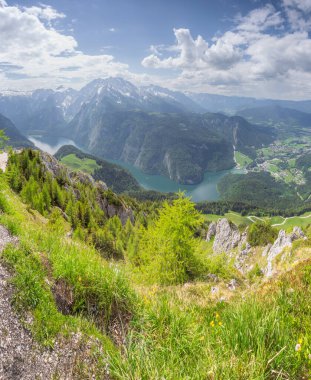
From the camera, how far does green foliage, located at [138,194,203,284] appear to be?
21859 mm

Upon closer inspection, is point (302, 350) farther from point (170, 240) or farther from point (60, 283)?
point (170, 240)

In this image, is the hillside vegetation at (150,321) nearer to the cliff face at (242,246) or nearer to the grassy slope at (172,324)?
the grassy slope at (172,324)

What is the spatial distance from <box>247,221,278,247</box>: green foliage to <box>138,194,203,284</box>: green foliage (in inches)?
3412

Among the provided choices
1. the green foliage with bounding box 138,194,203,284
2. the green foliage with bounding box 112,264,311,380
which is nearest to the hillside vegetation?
the green foliage with bounding box 112,264,311,380

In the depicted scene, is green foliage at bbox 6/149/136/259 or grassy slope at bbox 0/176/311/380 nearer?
grassy slope at bbox 0/176/311/380

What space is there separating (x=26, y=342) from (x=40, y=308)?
626 mm

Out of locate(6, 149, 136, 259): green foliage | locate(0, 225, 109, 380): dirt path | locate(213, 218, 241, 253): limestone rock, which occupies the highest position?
locate(0, 225, 109, 380): dirt path

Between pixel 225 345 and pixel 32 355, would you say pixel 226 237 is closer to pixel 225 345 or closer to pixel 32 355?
pixel 225 345

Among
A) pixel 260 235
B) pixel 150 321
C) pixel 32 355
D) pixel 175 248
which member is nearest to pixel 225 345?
pixel 150 321

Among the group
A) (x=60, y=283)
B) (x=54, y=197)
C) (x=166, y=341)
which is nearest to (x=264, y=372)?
(x=166, y=341)

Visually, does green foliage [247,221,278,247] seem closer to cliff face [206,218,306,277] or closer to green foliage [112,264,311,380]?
cliff face [206,218,306,277]

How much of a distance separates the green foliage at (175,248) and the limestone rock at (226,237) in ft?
300

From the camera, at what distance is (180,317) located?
504 cm

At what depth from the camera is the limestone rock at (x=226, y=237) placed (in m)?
114
